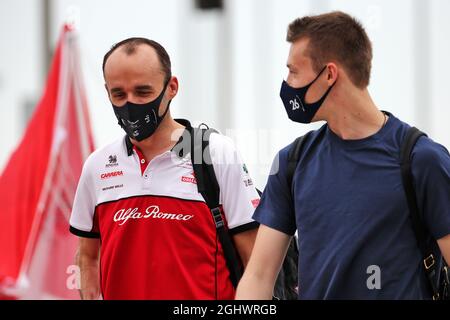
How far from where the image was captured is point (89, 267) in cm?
473

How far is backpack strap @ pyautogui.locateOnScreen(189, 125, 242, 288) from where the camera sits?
A: 434 centimetres

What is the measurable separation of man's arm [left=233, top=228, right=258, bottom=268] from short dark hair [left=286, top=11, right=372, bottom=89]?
89 cm

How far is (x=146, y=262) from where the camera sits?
4.31 metres

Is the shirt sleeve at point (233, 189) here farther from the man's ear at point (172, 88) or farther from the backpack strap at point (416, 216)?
the backpack strap at point (416, 216)

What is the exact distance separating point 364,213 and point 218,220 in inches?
35.5

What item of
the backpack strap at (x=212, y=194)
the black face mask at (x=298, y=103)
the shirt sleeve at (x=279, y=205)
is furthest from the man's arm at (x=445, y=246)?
the backpack strap at (x=212, y=194)

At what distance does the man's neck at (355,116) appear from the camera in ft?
12.4

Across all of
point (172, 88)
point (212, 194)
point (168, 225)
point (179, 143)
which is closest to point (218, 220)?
point (212, 194)

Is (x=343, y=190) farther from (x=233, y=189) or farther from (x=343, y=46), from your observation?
(x=233, y=189)

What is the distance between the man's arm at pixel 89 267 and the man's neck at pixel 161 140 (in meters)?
0.55
